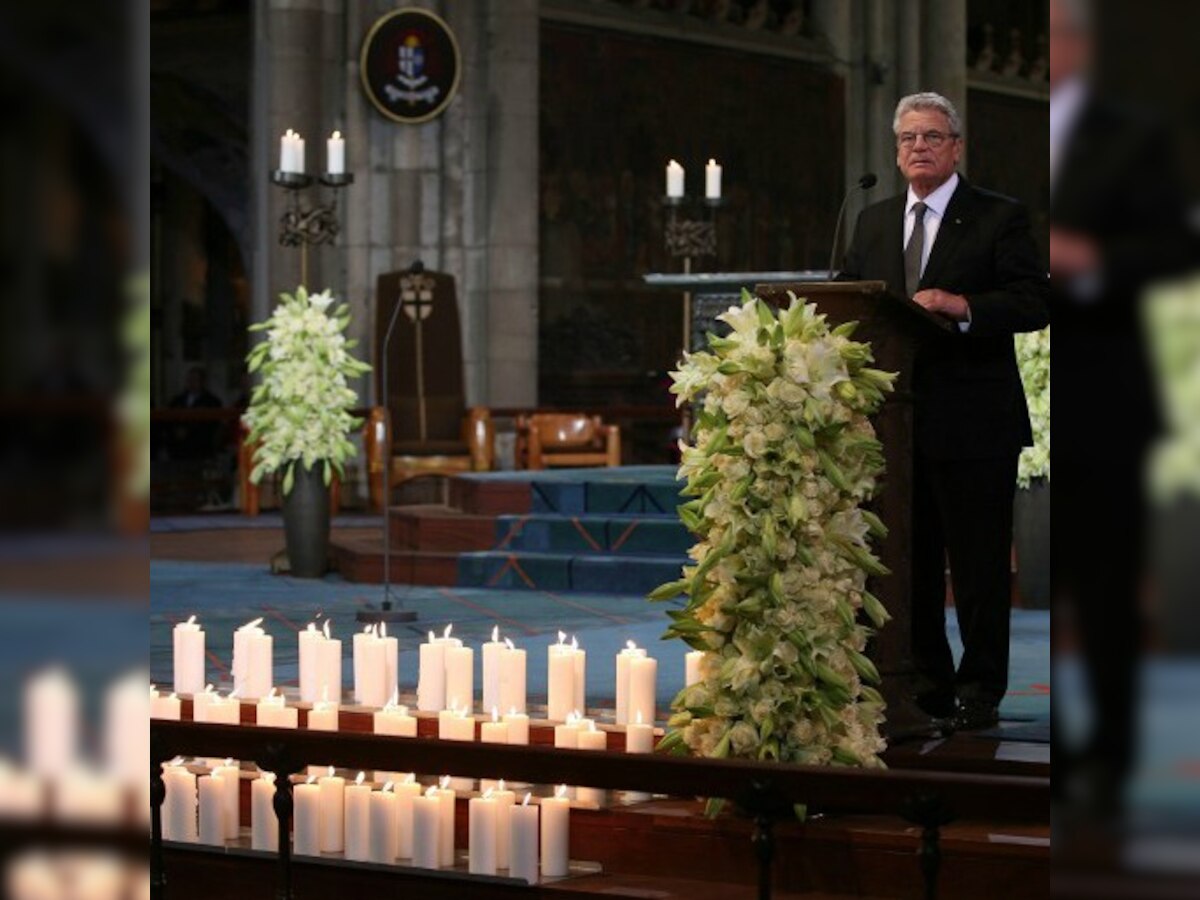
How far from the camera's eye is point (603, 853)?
438cm

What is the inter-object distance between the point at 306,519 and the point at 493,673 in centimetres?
483

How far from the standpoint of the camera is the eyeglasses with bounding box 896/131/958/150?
4.26m

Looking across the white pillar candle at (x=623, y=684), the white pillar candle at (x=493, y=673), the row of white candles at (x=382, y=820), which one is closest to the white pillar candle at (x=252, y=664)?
the row of white candles at (x=382, y=820)

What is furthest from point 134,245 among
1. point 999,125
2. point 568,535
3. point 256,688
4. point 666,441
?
point 999,125

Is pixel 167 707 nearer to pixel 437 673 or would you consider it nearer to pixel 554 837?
pixel 437 673

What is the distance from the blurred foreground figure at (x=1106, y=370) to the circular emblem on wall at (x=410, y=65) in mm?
14233

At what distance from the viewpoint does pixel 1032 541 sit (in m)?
8.27

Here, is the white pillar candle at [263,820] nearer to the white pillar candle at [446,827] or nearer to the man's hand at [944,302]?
the white pillar candle at [446,827]

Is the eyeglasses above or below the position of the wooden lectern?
above

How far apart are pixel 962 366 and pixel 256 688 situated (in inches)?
75.2

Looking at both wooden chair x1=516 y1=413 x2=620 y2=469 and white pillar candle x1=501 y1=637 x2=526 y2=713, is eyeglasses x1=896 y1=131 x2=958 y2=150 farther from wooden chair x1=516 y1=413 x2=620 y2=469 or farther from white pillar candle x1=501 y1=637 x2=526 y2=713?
wooden chair x1=516 y1=413 x2=620 y2=469

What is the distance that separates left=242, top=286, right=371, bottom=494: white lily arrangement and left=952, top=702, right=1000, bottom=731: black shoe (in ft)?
16.4

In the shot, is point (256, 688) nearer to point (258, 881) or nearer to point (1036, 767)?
point (258, 881)

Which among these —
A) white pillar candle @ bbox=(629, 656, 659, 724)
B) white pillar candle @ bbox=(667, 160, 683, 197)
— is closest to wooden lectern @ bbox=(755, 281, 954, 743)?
white pillar candle @ bbox=(629, 656, 659, 724)
